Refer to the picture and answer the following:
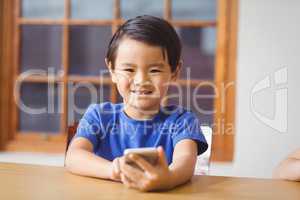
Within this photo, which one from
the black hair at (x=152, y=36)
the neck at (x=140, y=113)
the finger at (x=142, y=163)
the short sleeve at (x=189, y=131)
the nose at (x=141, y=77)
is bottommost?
the finger at (x=142, y=163)

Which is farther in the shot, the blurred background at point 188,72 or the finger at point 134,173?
the blurred background at point 188,72

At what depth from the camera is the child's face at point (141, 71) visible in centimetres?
104

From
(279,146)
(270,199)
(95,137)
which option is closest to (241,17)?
(279,146)

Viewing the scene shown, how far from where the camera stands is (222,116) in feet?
7.02

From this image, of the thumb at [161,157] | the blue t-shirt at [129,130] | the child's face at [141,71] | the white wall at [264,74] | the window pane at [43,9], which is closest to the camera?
the thumb at [161,157]

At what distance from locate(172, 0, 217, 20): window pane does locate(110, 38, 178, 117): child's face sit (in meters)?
1.12

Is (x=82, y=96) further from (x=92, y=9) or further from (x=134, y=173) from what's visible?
(x=134, y=173)

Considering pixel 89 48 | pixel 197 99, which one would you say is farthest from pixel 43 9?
pixel 197 99

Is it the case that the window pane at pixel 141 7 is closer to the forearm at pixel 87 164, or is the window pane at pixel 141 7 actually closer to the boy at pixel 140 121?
the boy at pixel 140 121

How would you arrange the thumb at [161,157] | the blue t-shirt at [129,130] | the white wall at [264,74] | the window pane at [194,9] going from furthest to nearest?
the window pane at [194,9]
the white wall at [264,74]
the blue t-shirt at [129,130]
the thumb at [161,157]

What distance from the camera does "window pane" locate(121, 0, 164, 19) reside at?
217cm

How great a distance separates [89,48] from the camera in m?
2.23

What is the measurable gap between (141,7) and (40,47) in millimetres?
606

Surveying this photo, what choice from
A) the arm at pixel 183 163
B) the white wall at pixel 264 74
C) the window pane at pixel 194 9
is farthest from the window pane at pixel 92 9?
the arm at pixel 183 163
